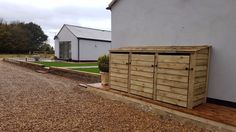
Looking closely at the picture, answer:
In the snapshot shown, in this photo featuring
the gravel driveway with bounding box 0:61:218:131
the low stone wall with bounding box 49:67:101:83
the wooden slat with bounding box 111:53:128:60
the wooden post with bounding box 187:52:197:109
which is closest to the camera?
the gravel driveway with bounding box 0:61:218:131

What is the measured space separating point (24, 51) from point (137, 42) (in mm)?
37270

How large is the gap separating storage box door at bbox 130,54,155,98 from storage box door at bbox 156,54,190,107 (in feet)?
0.77

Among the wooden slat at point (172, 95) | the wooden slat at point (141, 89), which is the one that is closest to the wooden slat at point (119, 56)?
the wooden slat at point (141, 89)

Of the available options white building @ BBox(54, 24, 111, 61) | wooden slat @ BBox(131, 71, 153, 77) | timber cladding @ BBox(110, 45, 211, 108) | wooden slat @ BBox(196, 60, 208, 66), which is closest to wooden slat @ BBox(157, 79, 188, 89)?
timber cladding @ BBox(110, 45, 211, 108)

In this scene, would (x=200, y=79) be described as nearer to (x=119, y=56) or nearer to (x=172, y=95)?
(x=172, y=95)

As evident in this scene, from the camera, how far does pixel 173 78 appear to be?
4.31 m

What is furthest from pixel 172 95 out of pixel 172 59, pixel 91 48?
pixel 91 48

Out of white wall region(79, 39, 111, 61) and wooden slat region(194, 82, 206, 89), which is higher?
white wall region(79, 39, 111, 61)

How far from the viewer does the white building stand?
61.3 ft

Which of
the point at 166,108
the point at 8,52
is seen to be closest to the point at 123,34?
the point at 166,108

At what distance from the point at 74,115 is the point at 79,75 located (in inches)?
194

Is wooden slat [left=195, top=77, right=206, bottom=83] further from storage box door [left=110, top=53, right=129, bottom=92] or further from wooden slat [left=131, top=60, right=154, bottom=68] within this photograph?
storage box door [left=110, top=53, right=129, bottom=92]

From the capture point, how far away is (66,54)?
2005cm

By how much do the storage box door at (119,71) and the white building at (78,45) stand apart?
43.2 feet
